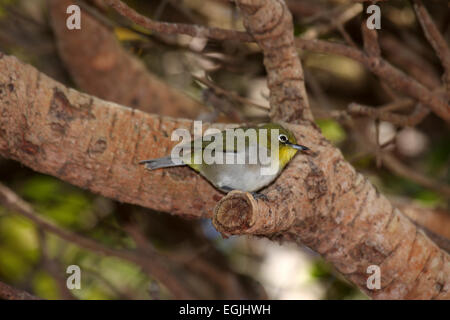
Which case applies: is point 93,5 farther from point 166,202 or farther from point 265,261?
point 265,261

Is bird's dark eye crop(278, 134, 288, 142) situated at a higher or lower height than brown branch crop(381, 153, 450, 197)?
lower

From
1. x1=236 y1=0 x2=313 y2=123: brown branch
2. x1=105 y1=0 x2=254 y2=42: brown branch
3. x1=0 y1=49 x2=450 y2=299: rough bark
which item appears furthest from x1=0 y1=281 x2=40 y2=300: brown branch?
x1=236 y1=0 x2=313 y2=123: brown branch

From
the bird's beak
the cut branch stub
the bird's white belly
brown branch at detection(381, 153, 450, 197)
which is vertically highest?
brown branch at detection(381, 153, 450, 197)

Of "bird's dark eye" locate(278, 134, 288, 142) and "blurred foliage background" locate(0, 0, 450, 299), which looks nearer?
"bird's dark eye" locate(278, 134, 288, 142)

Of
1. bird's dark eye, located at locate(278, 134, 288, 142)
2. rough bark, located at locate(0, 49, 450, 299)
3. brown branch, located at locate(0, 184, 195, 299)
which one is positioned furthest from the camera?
brown branch, located at locate(0, 184, 195, 299)

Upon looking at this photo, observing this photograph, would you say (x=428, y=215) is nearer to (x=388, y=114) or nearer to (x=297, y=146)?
(x=388, y=114)

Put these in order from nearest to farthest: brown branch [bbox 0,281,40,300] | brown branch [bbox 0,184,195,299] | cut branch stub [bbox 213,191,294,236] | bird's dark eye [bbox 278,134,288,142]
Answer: cut branch stub [bbox 213,191,294,236] < brown branch [bbox 0,281,40,300] < bird's dark eye [bbox 278,134,288,142] < brown branch [bbox 0,184,195,299]

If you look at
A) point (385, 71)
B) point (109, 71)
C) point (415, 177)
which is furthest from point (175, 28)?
point (415, 177)

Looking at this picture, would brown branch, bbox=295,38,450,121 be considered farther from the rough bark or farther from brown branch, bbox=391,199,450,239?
brown branch, bbox=391,199,450,239
